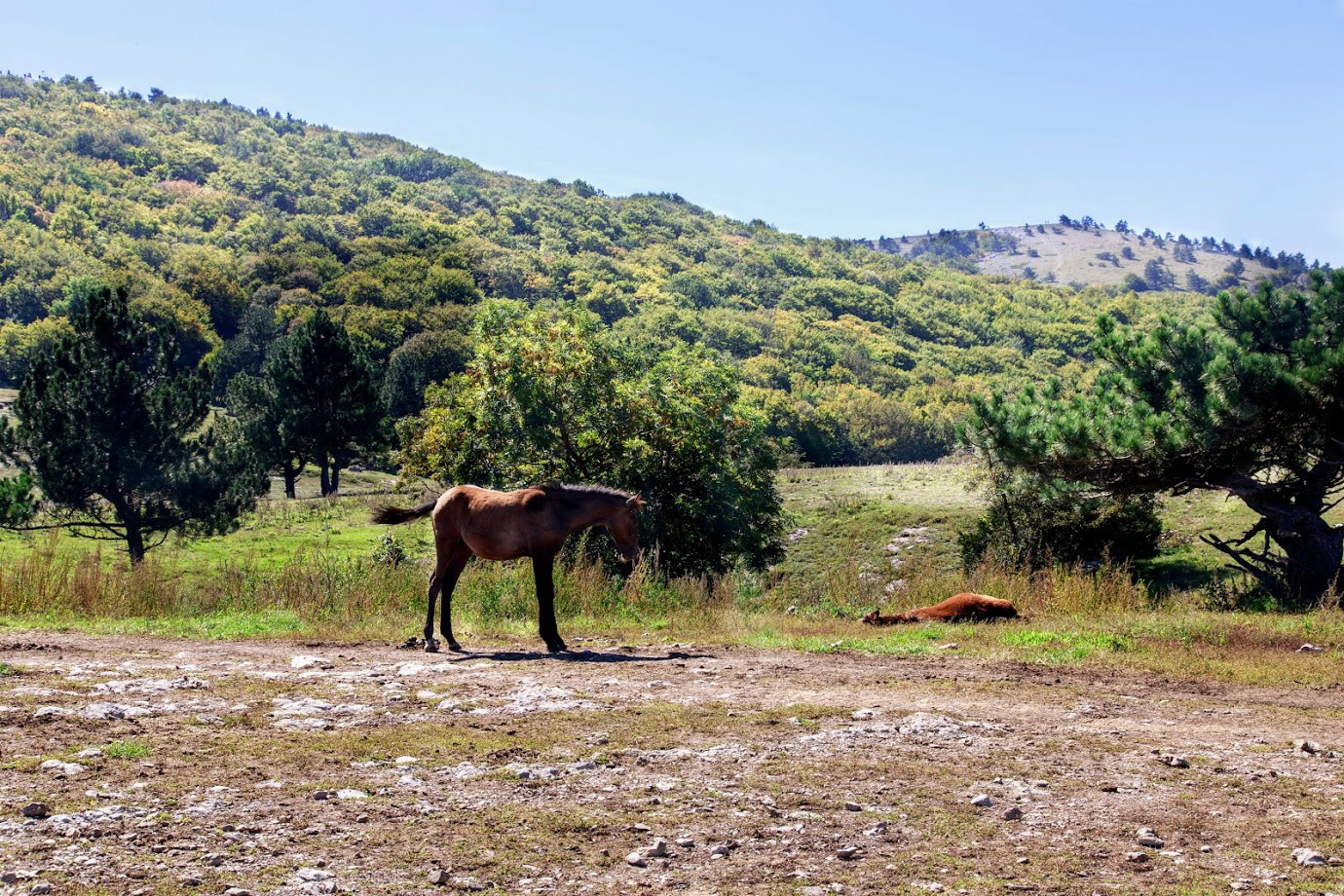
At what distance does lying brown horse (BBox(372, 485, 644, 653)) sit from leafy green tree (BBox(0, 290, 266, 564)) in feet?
77.1

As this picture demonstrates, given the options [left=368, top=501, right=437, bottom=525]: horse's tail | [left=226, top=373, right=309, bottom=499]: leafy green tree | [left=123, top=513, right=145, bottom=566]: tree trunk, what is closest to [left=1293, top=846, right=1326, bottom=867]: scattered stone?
[left=368, top=501, right=437, bottom=525]: horse's tail

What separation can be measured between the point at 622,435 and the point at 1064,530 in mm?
10421

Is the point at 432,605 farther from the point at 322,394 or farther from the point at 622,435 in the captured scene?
the point at 322,394

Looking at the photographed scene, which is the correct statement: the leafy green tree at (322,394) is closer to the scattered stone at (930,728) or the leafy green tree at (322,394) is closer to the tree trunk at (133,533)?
the tree trunk at (133,533)

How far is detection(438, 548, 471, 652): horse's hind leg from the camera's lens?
472 inches

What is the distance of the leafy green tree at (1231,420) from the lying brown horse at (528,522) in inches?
350

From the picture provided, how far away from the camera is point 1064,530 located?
2455 centimetres

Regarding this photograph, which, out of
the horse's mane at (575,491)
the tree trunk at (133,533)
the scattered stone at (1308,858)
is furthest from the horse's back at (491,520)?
the tree trunk at (133,533)

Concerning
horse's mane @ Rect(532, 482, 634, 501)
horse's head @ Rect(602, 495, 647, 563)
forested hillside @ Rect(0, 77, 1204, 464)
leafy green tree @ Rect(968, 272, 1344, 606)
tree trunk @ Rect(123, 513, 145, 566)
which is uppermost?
forested hillside @ Rect(0, 77, 1204, 464)

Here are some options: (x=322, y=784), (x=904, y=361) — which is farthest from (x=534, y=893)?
(x=904, y=361)

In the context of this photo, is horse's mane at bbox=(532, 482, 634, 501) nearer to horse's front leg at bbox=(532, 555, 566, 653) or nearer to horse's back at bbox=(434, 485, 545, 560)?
horse's back at bbox=(434, 485, 545, 560)

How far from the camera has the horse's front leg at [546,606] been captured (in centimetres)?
1169

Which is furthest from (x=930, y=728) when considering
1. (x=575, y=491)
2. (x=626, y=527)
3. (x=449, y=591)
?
(x=449, y=591)

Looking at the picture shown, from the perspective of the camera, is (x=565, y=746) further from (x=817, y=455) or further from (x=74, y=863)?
(x=817, y=455)
